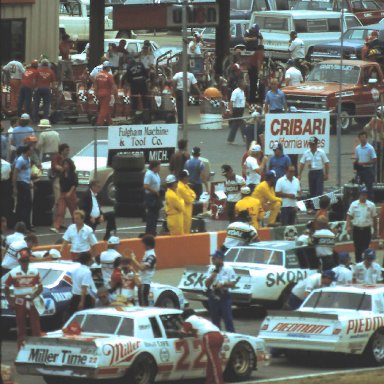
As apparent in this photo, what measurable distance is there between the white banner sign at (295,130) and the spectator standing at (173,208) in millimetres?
3695

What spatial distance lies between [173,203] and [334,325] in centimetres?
703

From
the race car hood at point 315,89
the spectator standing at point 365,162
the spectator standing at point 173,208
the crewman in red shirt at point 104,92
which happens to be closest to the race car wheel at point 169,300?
the spectator standing at point 173,208

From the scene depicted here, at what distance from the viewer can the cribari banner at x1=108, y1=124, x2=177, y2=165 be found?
1115 inches

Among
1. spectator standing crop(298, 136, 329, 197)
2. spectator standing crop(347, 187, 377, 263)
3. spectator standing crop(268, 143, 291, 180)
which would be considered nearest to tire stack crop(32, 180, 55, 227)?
spectator standing crop(268, 143, 291, 180)

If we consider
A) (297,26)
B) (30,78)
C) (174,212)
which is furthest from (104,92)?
(297,26)

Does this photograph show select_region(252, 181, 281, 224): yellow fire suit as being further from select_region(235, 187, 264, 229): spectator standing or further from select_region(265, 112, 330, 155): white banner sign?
select_region(265, 112, 330, 155): white banner sign

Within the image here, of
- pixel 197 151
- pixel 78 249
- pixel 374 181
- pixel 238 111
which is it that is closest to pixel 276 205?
pixel 197 151

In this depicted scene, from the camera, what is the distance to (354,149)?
31297mm

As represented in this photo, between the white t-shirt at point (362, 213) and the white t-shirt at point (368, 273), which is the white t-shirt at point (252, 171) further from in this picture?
the white t-shirt at point (368, 273)

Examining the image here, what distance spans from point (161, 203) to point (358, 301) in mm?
7101

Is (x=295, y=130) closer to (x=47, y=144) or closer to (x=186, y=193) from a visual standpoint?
(x=186, y=193)

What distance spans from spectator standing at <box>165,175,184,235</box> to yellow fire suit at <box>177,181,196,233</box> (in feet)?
0.31

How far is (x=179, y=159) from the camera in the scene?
28.0m

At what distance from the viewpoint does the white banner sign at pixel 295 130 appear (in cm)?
2986
